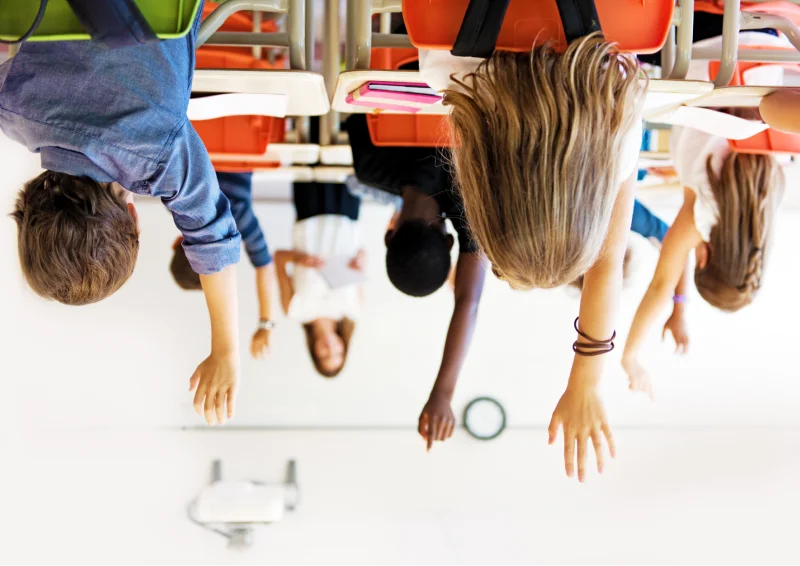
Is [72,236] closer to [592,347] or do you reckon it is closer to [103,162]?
[103,162]

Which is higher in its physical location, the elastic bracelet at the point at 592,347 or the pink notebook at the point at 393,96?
the pink notebook at the point at 393,96

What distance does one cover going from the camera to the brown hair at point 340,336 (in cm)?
237

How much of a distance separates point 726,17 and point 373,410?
1.95 m

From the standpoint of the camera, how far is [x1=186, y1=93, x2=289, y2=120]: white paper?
1145mm

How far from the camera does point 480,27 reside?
86cm

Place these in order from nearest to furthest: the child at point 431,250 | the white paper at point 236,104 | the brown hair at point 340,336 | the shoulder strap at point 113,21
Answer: the shoulder strap at point 113,21 → the white paper at point 236,104 → the child at point 431,250 → the brown hair at point 340,336

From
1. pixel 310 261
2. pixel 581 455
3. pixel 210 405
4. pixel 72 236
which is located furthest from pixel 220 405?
pixel 310 261

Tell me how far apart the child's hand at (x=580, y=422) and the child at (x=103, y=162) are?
0.64 m

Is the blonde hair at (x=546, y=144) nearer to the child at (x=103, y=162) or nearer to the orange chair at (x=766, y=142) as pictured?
the child at (x=103, y=162)

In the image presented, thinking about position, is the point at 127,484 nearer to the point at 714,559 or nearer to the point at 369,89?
the point at 369,89

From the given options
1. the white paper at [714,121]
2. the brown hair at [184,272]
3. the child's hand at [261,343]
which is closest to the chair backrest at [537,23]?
the white paper at [714,121]

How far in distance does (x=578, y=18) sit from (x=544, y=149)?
18 centimetres

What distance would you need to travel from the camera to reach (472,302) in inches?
61.9

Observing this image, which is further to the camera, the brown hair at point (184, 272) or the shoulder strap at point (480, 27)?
the brown hair at point (184, 272)
